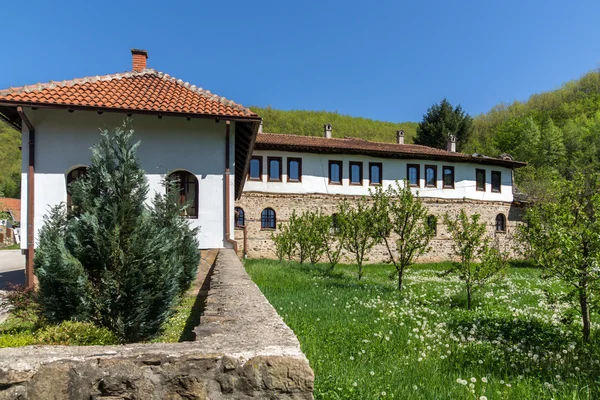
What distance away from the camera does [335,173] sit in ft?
81.0

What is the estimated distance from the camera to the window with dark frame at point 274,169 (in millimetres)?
23438

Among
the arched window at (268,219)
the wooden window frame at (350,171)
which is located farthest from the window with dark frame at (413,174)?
the arched window at (268,219)

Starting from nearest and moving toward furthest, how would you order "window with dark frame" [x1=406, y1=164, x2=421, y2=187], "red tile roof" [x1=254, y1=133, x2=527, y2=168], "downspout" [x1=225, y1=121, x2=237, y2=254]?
"downspout" [x1=225, y1=121, x2=237, y2=254] → "red tile roof" [x1=254, y1=133, x2=527, y2=168] → "window with dark frame" [x1=406, y1=164, x2=421, y2=187]

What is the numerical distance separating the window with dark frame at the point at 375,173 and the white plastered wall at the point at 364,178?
0.74 feet

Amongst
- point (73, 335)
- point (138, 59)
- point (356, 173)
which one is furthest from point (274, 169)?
point (73, 335)

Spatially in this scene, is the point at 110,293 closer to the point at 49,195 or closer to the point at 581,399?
the point at 581,399

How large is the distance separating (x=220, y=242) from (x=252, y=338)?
9253 mm

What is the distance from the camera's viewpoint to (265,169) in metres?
23.4

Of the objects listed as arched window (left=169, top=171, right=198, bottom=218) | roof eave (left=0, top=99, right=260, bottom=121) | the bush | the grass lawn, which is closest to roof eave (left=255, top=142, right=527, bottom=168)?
arched window (left=169, top=171, right=198, bottom=218)

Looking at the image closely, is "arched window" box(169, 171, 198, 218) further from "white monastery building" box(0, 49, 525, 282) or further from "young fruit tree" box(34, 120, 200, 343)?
"young fruit tree" box(34, 120, 200, 343)

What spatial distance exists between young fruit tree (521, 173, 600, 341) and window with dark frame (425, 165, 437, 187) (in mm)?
20059

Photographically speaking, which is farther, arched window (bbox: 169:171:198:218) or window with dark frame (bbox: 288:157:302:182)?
window with dark frame (bbox: 288:157:302:182)

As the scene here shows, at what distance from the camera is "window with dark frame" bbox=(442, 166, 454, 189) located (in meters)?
26.6

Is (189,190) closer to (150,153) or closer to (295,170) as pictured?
(150,153)
